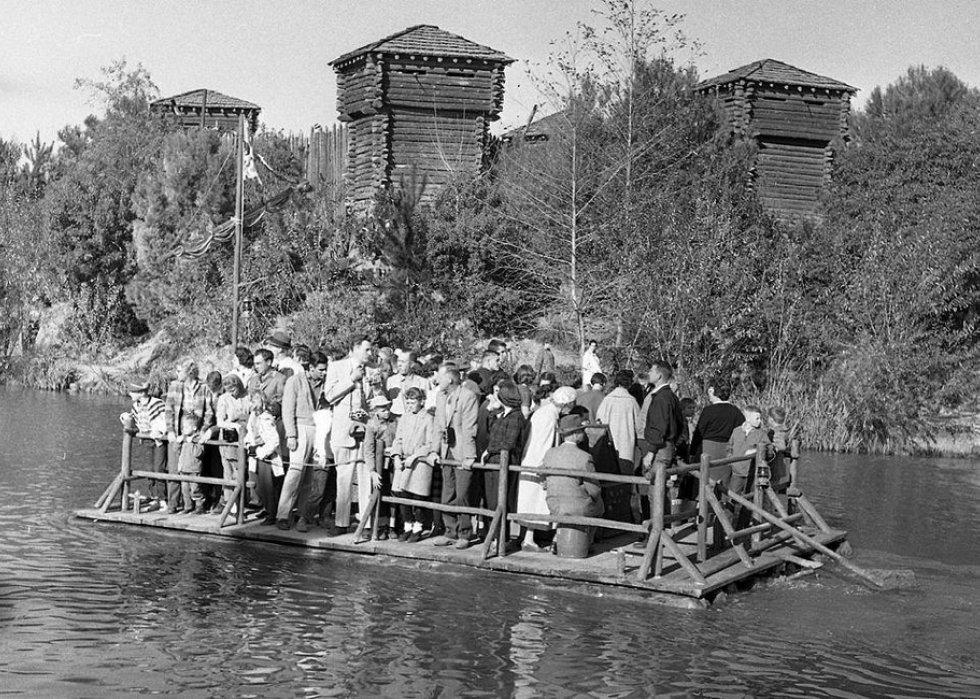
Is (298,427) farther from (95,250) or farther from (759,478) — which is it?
(95,250)

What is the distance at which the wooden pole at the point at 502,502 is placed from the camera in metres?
13.0

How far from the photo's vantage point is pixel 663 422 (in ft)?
45.6

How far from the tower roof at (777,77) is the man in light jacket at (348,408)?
31.9 meters

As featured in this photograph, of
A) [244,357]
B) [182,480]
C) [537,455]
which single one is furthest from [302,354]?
[537,455]

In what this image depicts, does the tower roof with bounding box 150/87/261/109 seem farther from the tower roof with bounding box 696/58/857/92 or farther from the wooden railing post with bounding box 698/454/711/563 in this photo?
the wooden railing post with bounding box 698/454/711/563

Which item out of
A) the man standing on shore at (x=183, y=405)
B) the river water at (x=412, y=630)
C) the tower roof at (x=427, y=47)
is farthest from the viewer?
the tower roof at (x=427, y=47)

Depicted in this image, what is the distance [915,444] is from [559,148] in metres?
13.1

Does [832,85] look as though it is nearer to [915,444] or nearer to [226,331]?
[915,444]

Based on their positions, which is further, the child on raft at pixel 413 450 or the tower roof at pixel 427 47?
the tower roof at pixel 427 47

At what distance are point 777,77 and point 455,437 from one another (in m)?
34.3

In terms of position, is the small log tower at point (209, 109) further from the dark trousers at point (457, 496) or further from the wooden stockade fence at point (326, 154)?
the dark trousers at point (457, 496)

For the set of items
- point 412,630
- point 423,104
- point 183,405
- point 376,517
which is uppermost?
point 423,104

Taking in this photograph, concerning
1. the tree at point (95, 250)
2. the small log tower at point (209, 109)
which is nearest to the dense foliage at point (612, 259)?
the tree at point (95, 250)

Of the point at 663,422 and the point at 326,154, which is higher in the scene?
the point at 326,154
